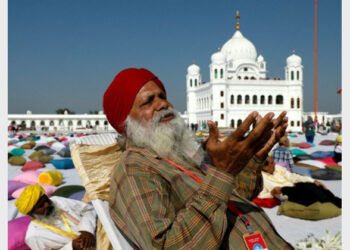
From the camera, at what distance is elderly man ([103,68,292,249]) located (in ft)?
4.18

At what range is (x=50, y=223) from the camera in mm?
3070

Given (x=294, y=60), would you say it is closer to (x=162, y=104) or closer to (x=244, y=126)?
(x=162, y=104)

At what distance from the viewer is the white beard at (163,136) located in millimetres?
Result: 1815

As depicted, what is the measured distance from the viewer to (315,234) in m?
3.96

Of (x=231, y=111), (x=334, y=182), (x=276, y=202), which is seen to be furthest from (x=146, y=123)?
(x=231, y=111)

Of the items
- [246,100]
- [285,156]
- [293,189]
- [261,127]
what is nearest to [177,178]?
[261,127]

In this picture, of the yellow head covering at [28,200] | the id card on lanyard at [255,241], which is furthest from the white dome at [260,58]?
the id card on lanyard at [255,241]

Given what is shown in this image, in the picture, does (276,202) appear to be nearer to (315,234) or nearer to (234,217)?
(315,234)

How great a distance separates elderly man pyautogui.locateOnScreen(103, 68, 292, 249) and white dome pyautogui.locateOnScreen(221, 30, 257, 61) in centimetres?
4972

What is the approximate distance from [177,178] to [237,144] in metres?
0.45

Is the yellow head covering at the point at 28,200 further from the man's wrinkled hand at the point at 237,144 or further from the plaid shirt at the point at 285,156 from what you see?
the plaid shirt at the point at 285,156

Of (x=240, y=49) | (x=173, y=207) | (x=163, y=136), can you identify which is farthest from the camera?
(x=240, y=49)

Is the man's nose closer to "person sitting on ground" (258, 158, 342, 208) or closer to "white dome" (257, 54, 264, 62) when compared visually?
"person sitting on ground" (258, 158, 342, 208)

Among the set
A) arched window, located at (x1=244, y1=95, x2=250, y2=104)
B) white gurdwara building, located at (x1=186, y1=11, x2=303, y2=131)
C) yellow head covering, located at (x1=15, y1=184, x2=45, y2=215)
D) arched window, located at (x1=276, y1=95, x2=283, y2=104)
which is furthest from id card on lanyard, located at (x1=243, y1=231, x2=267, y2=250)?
arched window, located at (x1=276, y1=95, x2=283, y2=104)
